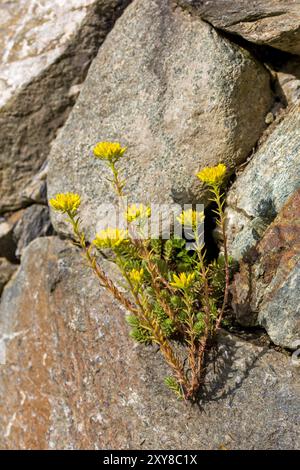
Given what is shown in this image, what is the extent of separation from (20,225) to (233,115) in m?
2.17

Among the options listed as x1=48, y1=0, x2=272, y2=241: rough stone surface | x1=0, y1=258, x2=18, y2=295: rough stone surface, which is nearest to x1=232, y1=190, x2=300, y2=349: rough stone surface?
x1=48, y1=0, x2=272, y2=241: rough stone surface

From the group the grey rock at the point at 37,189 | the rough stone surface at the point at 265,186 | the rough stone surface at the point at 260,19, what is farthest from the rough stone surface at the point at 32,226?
the rough stone surface at the point at 260,19

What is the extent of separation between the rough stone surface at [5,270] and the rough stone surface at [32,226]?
129mm

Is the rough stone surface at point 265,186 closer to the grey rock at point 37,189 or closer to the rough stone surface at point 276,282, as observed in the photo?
the rough stone surface at point 276,282

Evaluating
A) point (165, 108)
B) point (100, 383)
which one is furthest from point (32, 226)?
point (100, 383)

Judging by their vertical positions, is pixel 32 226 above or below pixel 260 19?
below

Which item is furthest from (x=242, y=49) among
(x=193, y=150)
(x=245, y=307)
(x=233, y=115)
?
(x=245, y=307)

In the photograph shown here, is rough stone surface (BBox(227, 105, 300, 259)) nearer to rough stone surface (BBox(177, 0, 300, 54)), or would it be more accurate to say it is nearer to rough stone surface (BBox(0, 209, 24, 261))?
rough stone surface (BBox(177, 0, 300, 54))

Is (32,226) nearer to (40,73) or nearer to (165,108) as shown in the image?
(40,73)

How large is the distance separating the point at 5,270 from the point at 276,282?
8.47 ft

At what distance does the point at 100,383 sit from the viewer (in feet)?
11.9
